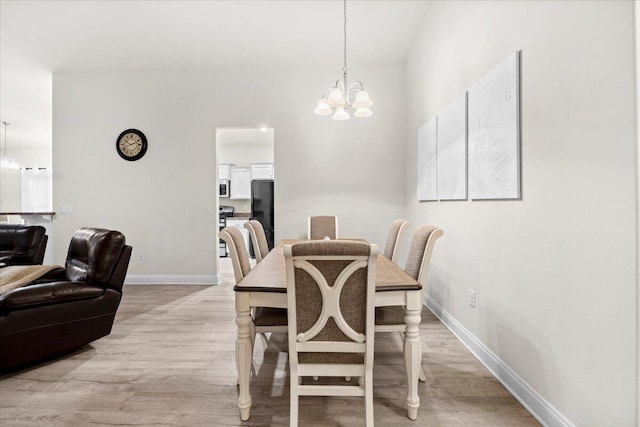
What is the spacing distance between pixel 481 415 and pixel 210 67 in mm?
4847

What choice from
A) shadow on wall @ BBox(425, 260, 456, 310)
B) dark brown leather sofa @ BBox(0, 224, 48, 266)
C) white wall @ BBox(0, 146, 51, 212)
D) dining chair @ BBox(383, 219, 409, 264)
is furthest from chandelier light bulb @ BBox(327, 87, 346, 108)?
white wall @ BBox(0, 146, 51, 212)

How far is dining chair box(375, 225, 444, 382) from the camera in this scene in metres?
1.76

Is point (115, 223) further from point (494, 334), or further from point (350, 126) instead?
point (494, 334)

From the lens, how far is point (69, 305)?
225 cm

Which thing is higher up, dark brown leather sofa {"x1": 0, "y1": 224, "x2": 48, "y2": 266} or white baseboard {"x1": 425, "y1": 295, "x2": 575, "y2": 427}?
dark brown leather sofa {"x1": 0, "y1": 224, "x2": 48, "y2": 266}

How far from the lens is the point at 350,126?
14.5 ft

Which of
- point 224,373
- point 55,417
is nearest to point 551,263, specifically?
point 224,373

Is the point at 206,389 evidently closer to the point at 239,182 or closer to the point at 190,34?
the point at 190,34

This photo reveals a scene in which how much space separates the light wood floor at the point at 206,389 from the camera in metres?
1.65

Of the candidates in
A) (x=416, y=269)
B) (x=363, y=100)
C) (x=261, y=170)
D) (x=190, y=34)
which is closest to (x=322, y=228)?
(x=363, y=100)

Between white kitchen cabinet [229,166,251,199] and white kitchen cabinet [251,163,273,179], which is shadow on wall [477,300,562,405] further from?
white kitchen cabinet [229,166,251,199]

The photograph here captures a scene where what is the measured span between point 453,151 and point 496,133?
68 centimetres

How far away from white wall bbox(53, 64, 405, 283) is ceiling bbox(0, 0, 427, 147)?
272 mm

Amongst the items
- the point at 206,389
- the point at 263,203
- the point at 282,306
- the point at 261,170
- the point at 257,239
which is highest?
the point at 261,170
